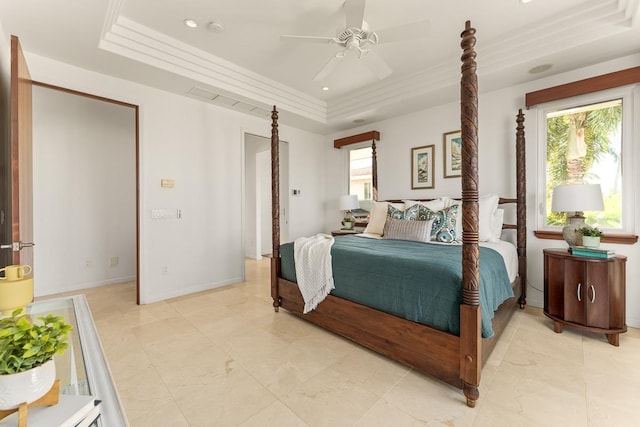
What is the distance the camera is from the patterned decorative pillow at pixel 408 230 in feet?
9.49

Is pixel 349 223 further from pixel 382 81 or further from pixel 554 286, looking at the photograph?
pixel 554 286

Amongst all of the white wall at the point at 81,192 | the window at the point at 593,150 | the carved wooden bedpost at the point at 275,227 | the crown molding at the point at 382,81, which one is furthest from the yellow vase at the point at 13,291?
the window at the point at 593,150

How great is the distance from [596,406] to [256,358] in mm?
2087

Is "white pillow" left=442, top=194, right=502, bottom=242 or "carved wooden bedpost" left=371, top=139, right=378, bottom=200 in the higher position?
"carved wooden bedpost" left=371, top=139, right=378, bottom=200

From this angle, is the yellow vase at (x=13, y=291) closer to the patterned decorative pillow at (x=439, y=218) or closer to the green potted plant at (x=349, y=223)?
the patterned decorative pillow at (x=439, y=218)

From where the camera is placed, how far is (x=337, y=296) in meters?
2.36

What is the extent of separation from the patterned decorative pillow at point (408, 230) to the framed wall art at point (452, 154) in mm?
1225

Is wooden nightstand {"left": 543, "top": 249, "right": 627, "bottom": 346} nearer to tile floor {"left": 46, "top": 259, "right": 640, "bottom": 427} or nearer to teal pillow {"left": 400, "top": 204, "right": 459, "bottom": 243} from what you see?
tile floor {"left": 46, "top": 259, "right": 640, "bottom": 427}

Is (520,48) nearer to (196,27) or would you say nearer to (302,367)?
(196,27)

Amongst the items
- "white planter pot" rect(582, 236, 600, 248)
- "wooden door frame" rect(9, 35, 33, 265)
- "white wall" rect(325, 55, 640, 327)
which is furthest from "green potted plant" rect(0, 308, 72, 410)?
"white wall" rect(325, 55, 640, 327)

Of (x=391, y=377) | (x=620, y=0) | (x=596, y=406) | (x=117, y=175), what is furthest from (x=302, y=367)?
(x=117, y=175)

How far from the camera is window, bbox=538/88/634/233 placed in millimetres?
2674

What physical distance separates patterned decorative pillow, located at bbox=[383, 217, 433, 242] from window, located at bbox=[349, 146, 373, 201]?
1.71 metres

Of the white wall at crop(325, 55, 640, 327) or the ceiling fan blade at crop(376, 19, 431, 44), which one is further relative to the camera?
the white wall at crop(325, 55, 640, 327)
